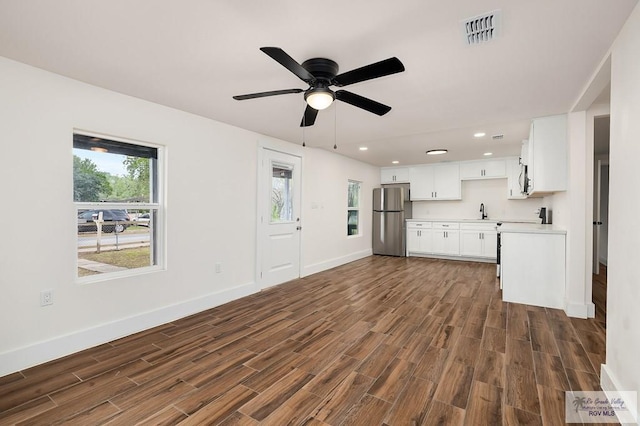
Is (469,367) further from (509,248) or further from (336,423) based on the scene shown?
(509,248)

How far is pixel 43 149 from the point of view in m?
2.36

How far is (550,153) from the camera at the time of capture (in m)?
3.47

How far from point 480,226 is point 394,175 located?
2.36 meters

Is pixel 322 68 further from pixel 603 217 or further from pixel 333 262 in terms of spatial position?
pixel 603 217

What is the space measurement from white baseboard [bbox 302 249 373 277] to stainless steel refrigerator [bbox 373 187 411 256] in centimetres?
40

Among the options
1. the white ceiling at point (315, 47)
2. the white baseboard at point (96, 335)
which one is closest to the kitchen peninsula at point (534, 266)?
the white ceiling at point (315, 47)

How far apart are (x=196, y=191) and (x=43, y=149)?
4.47ft

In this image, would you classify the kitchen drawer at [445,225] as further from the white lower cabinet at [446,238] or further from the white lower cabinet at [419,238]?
the white lower cabinet at [419,238]

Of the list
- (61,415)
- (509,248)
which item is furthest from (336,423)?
(509,248)

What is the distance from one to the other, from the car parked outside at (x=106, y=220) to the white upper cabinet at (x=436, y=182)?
6181 millimetres

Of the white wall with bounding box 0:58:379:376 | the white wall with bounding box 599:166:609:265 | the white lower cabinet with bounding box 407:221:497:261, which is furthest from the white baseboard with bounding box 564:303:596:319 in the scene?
the white wall with bounding box 599:166:609:265

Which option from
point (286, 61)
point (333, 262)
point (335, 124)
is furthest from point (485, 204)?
point (286, 61)

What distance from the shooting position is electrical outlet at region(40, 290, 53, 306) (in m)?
2.34

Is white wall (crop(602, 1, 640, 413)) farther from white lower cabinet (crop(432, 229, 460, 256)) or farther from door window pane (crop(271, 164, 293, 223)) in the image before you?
white lower cabinet (crop(432, 229, 460, 256))
